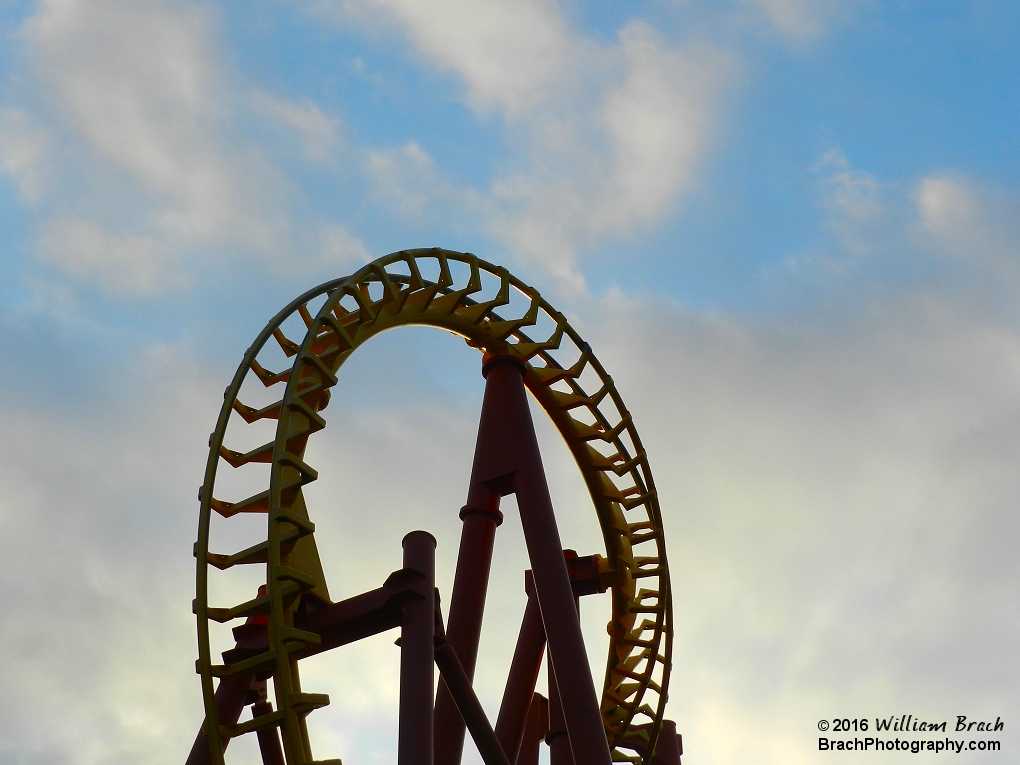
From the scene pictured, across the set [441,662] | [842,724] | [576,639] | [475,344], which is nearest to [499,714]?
[576,639]

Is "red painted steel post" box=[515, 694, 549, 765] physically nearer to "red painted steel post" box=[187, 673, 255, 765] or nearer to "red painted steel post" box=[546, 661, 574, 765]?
"red painted steel post" box=[546, 661, 574, 765]

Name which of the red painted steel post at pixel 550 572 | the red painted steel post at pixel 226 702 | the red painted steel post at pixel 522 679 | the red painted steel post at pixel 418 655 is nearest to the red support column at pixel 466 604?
the red painted steel post at pixel 550 572

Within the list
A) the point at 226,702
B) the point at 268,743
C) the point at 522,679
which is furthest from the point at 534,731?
the point at 226,702

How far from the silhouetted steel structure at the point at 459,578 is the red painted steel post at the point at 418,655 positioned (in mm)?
11

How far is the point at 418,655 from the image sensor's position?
730cm

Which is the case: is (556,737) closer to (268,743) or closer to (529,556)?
(529,556)

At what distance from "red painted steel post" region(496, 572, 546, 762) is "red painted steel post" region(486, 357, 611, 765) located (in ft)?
2.53

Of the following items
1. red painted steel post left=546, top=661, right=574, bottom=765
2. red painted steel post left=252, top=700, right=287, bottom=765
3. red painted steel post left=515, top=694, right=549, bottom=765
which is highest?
red painted steel post left=515, top=694, right=549, bottom=765

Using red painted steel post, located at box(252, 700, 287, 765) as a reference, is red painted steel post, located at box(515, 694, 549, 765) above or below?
above

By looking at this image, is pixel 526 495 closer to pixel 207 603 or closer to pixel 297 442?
pixel 297 442

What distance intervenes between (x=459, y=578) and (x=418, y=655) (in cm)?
216

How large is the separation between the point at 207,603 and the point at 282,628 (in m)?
0.51

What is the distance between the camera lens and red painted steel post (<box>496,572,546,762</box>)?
997 cm

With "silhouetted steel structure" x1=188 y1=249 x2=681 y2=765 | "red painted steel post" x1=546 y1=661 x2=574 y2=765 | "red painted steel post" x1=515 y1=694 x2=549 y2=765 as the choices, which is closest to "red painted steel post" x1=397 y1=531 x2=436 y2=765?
"silhouetted steel structure" x1=188 y1=249 x2=681 y2=765
